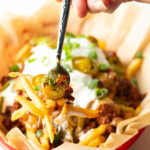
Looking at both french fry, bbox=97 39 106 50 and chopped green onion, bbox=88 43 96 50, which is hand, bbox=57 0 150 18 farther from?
french fry, bbox=97 39 106 50

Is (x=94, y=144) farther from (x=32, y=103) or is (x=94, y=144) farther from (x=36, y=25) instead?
(x=36, y=25)

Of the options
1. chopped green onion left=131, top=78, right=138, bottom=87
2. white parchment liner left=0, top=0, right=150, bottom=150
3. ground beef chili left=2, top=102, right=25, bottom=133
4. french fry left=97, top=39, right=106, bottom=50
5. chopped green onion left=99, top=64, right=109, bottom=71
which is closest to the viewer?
ground beef chili left=2, top=102, right=25, bottom=133

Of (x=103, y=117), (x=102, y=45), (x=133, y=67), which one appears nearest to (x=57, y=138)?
(x=103, y=117)

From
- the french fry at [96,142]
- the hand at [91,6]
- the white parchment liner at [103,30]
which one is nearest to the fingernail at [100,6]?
the hand at [91,6]

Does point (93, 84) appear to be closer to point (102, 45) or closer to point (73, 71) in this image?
point (73, 71)

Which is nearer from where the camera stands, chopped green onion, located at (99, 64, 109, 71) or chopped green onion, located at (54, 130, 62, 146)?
chopped green onion, located at (54, 130, 62, 146)

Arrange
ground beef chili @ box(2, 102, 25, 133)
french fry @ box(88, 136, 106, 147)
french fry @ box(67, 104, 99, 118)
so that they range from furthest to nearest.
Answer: ground beef chili @ box(2, 102, 25, 133)
french fry @ box(88, 136, 106, 147)
french fry @ box(67, 104, 99, 118)

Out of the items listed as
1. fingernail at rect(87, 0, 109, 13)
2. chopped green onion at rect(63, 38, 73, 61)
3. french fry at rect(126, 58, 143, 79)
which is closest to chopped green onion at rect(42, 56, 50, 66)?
chopped green onion at rect(63, 38, 73, 61)
